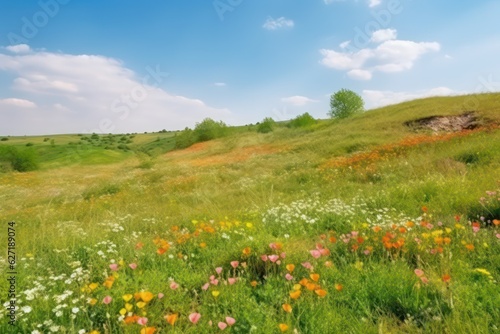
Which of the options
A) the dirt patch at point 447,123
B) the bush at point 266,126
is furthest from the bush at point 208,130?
the dirt patch at point 447,123

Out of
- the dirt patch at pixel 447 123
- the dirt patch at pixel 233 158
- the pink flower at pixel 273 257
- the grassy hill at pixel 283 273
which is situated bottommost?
the dirt patch at pixel 233 158

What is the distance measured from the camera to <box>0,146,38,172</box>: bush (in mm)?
48500

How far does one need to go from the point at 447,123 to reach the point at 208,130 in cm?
5139

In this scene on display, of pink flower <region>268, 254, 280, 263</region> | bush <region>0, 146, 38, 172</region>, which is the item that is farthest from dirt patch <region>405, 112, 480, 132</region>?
bush <region>0, 146, 38, 172</region>

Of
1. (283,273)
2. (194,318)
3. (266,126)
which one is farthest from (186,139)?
(194,318)

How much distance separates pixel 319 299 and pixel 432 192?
573 cm

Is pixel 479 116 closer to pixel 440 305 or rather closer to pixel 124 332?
pixel 440 305

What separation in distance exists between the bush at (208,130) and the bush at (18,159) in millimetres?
31196

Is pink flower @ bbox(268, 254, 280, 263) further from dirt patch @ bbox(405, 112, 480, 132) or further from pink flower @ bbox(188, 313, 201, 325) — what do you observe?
dirt patch @ bbox(405, 112, 480, 132)

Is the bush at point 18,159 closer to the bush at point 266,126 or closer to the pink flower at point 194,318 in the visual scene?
the bush at point 266,126

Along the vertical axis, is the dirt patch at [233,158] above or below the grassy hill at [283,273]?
below

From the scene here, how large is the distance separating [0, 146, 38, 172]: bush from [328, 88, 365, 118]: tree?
53809mm

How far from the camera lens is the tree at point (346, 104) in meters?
60.0

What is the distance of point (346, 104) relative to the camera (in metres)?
60.2
